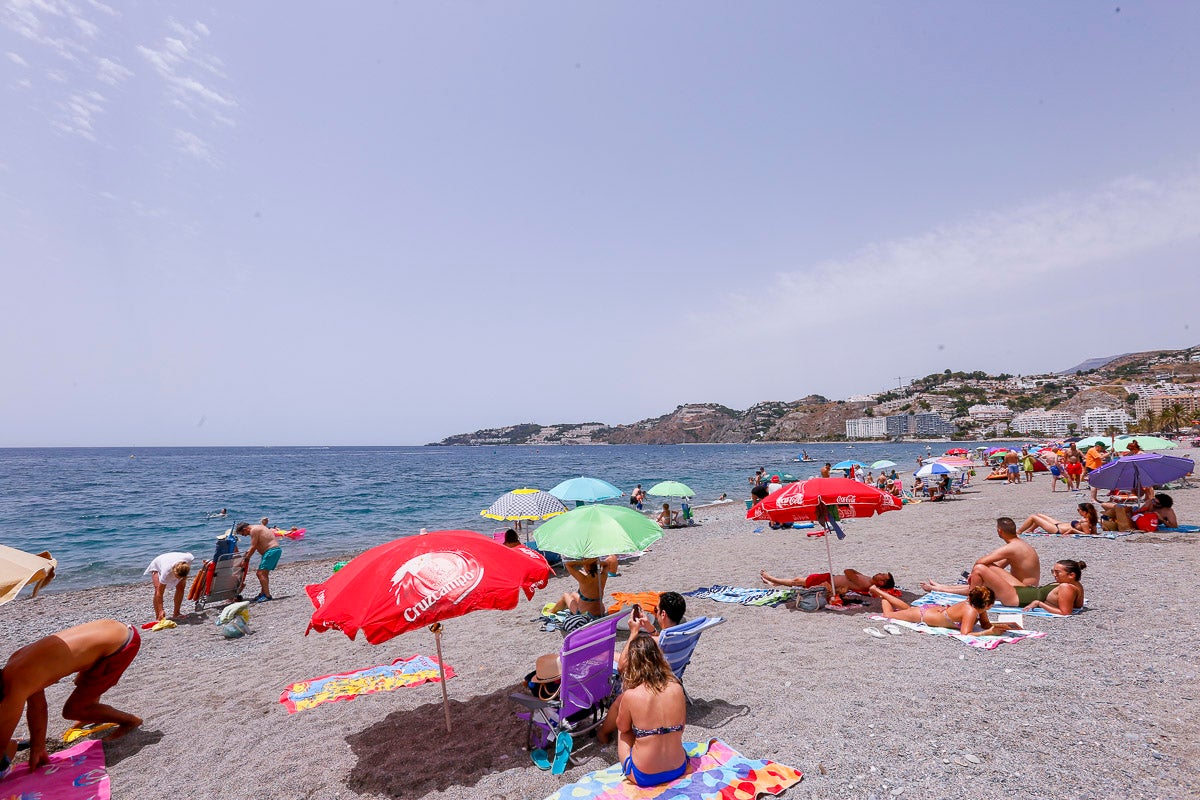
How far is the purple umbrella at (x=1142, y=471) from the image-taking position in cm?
1092

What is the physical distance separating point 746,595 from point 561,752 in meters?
5.51

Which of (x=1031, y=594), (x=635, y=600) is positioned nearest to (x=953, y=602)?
(x=1031, y=594)

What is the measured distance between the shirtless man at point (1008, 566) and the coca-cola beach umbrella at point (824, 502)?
63.7 inches

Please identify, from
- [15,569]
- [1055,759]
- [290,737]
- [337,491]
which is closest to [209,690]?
[290,737]

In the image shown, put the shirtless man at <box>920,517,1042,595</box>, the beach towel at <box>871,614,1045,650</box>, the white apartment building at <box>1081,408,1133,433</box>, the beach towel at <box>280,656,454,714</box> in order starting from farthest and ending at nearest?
the white apartment building at <box>1081,408,1133,433</box>
the shirtless man at <box>920,517,1042,595</box>
the beach towel at <box>871,614,1045,650</box>
the beach towel at <box>280,656,454,714</box>

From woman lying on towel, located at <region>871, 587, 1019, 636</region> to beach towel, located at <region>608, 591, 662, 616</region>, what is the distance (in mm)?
3391

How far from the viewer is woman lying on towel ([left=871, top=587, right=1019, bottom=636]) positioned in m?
6.47

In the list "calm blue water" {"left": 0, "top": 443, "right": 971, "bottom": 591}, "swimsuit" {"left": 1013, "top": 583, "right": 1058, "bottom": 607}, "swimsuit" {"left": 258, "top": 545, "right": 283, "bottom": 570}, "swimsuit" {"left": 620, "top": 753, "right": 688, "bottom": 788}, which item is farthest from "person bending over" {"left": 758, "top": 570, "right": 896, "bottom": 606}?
"calm blue water" {"left": 0, "top": 443, "right": 971, "bottom": 591}

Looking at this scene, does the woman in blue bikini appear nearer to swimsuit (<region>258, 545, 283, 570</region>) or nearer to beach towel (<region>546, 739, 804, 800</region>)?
beach towel (<region>546, 739, 804, 800</region>)

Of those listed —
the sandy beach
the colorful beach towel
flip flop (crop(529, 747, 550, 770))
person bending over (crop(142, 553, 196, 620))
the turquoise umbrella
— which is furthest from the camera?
the turquoise umbrella

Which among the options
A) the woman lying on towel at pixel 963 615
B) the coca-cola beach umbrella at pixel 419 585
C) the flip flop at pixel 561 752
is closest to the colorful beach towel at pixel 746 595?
the woman lying on towel at pixel 963 615

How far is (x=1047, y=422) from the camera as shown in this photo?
386 ft

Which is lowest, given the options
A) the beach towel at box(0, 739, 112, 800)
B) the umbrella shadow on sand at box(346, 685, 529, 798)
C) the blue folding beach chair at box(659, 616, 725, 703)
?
the umbrella shadow on sand at box(346, 685, 529, 798)

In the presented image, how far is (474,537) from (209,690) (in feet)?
15.1
